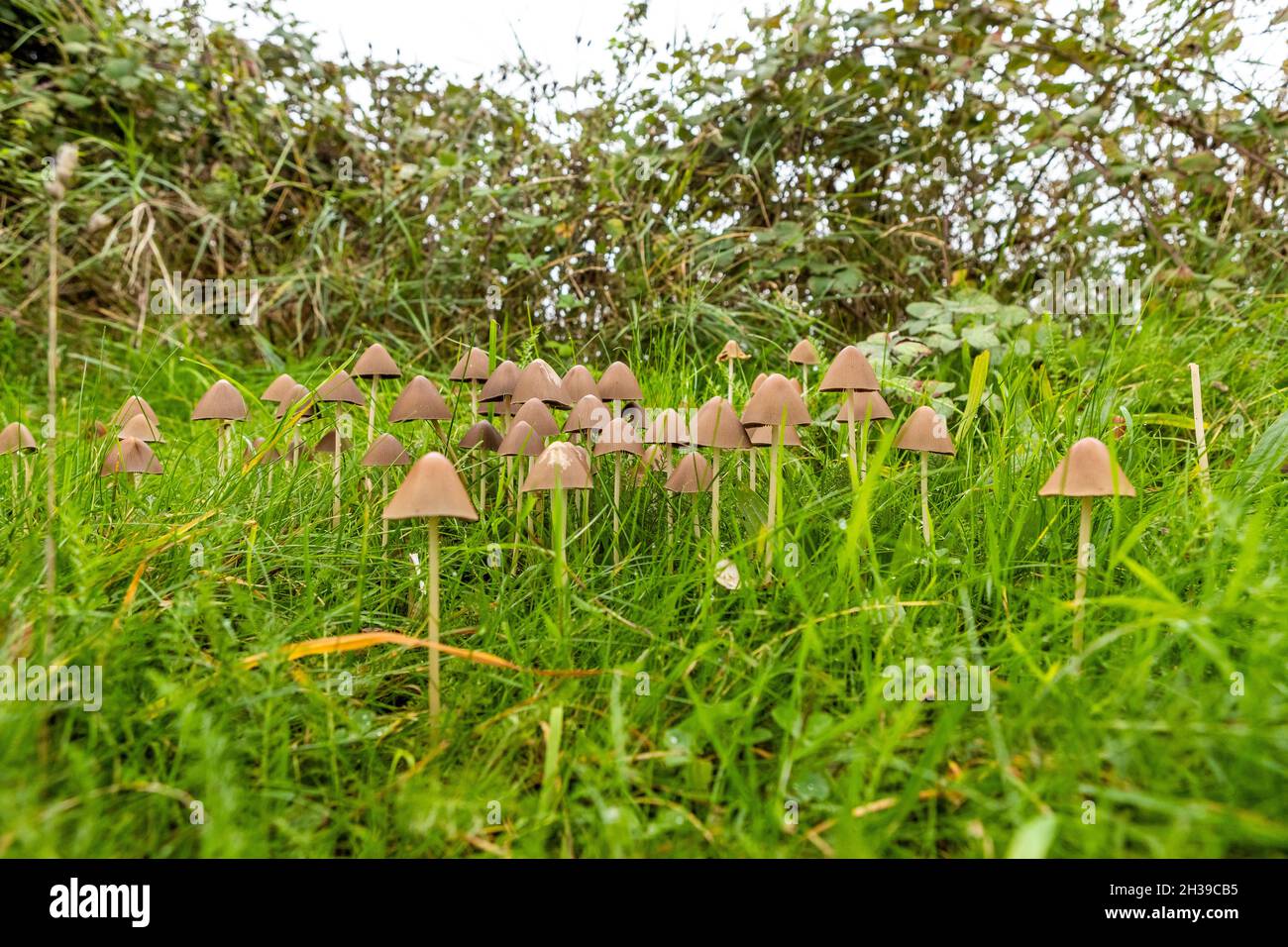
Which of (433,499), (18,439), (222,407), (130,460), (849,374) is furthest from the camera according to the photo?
(222,407)

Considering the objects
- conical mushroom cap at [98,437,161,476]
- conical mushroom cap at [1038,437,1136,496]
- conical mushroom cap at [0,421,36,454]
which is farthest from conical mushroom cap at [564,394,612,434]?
conical mushroom cap at [0,421,36,454]

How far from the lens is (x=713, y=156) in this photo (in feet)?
18.2

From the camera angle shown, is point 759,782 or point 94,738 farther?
point 759,782

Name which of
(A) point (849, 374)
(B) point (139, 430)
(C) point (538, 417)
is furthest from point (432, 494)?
(B) point (139, 430)

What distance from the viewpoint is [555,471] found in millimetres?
2074

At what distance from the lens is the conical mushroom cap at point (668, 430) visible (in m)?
2.49

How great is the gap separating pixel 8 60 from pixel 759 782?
8192 millimetres

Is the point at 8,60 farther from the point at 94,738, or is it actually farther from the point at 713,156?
the point at 94,738

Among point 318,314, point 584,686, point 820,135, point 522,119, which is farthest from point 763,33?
point 584,686

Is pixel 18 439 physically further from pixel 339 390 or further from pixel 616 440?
pixel 616 440

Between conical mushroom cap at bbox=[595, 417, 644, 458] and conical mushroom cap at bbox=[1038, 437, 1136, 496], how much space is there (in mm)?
1113

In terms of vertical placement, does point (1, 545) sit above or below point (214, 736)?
above

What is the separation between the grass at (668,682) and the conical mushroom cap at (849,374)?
0.40 metres

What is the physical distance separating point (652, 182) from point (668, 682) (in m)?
4.46
